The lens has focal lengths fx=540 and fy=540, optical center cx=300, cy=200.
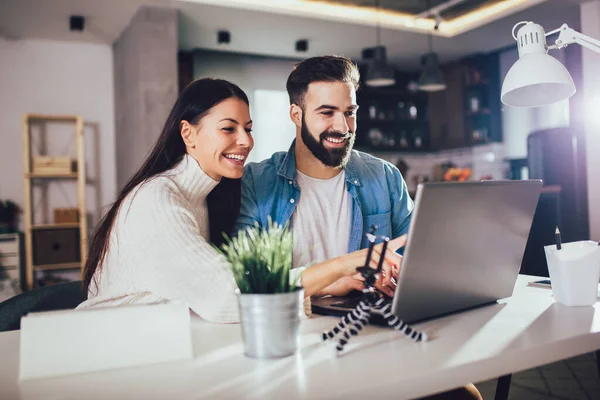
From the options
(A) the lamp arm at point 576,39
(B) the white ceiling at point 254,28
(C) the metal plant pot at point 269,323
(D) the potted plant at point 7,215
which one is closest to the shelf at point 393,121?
(B) the white ceiling at point 254,28

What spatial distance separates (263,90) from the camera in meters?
6.81

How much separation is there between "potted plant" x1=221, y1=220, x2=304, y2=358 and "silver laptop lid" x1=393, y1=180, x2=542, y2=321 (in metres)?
0.22

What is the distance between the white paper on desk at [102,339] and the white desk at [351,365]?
19 millimetres

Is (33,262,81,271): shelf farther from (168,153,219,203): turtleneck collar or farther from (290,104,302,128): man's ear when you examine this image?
(168,153,219,203): turtleneck collar

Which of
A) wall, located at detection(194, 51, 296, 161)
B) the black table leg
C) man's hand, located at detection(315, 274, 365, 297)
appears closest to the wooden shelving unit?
wall, located at detection(194, 51, 296, 161)

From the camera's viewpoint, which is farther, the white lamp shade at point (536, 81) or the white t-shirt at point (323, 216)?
the white t-shirt at point (323, 216)

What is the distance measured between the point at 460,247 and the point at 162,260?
2.01ft

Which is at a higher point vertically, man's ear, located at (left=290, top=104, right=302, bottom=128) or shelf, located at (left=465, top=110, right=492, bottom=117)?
shelf, located at (left=465, top=110, right=492, bottom=117)

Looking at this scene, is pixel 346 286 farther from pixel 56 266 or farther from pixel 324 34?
pixel 324 34

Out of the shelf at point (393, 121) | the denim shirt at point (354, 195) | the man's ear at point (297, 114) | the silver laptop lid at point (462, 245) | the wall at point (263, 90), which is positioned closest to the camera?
the silver laptop lid at point (462, 245)

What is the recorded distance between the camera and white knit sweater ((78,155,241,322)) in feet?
3.65

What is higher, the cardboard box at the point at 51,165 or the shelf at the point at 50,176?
the cardboard box at the point at 51,165

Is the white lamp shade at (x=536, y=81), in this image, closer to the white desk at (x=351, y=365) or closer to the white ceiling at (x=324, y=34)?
the white desk at (x=351, y=365)

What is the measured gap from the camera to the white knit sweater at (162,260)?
1111 millimetres
